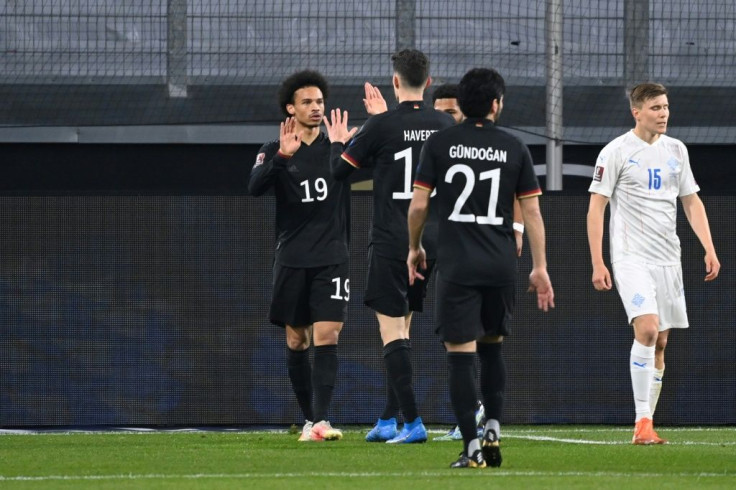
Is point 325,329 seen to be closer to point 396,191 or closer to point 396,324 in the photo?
point 396,324

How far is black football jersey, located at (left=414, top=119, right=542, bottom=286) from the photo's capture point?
6.56 m

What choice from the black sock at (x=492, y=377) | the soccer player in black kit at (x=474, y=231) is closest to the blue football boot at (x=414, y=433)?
the black sock at (x=492, y=377)

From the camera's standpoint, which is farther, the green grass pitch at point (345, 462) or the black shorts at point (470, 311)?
the black shorts at point (470, 311)

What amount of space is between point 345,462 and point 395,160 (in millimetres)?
1727

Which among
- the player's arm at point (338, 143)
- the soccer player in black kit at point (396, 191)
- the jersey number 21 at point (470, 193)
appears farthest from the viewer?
the soccer player in black kit at point (396, 191)

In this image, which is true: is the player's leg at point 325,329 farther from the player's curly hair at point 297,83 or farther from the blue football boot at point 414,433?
the player's curly hair at point 297,83

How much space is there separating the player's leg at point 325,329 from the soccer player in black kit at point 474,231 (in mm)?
1875

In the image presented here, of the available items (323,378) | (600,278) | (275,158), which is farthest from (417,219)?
(323,378)

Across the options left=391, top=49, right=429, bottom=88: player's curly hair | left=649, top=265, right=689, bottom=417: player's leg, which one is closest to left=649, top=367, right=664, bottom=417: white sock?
left=649, top=265, right=689, bottom=417: player's leg

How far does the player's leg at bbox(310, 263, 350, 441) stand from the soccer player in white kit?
144 cm

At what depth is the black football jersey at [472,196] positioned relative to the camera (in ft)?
21.5

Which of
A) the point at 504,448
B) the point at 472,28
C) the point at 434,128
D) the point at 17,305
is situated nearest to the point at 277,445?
the point at 504,448

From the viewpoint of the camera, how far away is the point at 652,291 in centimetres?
833

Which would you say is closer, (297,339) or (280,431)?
(297,339)
